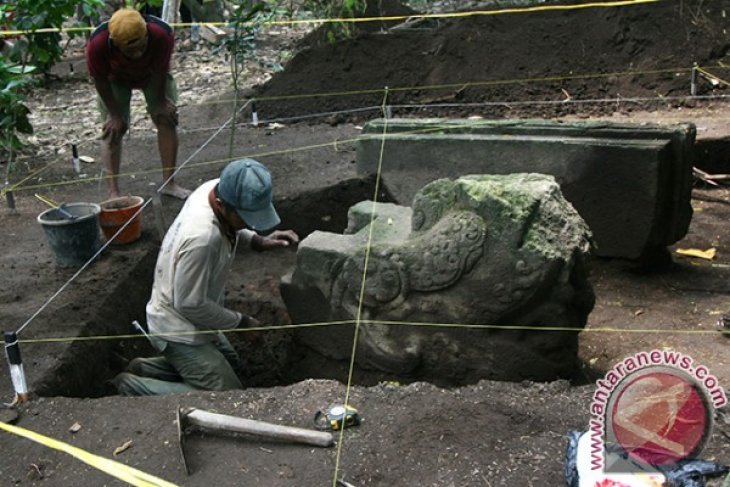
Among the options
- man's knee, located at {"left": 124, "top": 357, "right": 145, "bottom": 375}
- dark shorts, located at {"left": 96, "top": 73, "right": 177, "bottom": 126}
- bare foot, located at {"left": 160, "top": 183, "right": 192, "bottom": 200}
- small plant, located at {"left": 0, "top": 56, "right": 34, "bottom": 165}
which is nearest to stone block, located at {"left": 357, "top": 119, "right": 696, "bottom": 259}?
bare foot, located at {"left": 160, "top": 183, "right": 192, "bottom": 200}

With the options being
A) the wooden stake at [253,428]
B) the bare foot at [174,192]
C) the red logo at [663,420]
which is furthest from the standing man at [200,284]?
the bare foot at [174,192]

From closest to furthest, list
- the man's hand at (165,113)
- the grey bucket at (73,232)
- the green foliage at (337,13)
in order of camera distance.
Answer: the grey bucket at (73,232), the man's hand at (165,113), the green foliage at (337,13)

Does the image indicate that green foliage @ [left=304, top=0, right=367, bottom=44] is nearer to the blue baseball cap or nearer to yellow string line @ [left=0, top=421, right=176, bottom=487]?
the blue baseball cap

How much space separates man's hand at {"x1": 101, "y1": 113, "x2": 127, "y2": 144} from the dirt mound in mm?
3486

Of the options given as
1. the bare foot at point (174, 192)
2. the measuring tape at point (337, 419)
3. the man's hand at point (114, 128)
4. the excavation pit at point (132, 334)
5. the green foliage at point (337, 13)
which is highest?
the green foliage at point (337, 13)

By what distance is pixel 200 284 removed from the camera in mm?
3770

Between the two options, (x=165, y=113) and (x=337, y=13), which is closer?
(x=165, y=113)

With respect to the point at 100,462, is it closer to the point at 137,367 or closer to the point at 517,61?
the point at 137,367

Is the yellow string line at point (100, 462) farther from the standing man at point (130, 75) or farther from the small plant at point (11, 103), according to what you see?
the standing man at point (130, 75)

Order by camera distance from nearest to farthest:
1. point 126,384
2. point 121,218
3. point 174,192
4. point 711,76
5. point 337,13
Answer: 1. point 126,384
2. point 121,218
3. point 174,192
4. point 711,76
5. point 337,13

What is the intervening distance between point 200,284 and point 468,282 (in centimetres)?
133

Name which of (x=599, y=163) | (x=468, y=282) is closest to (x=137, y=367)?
(x=468, y=282)

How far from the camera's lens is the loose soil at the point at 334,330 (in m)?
3.08

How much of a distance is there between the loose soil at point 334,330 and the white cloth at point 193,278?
1.26ft
